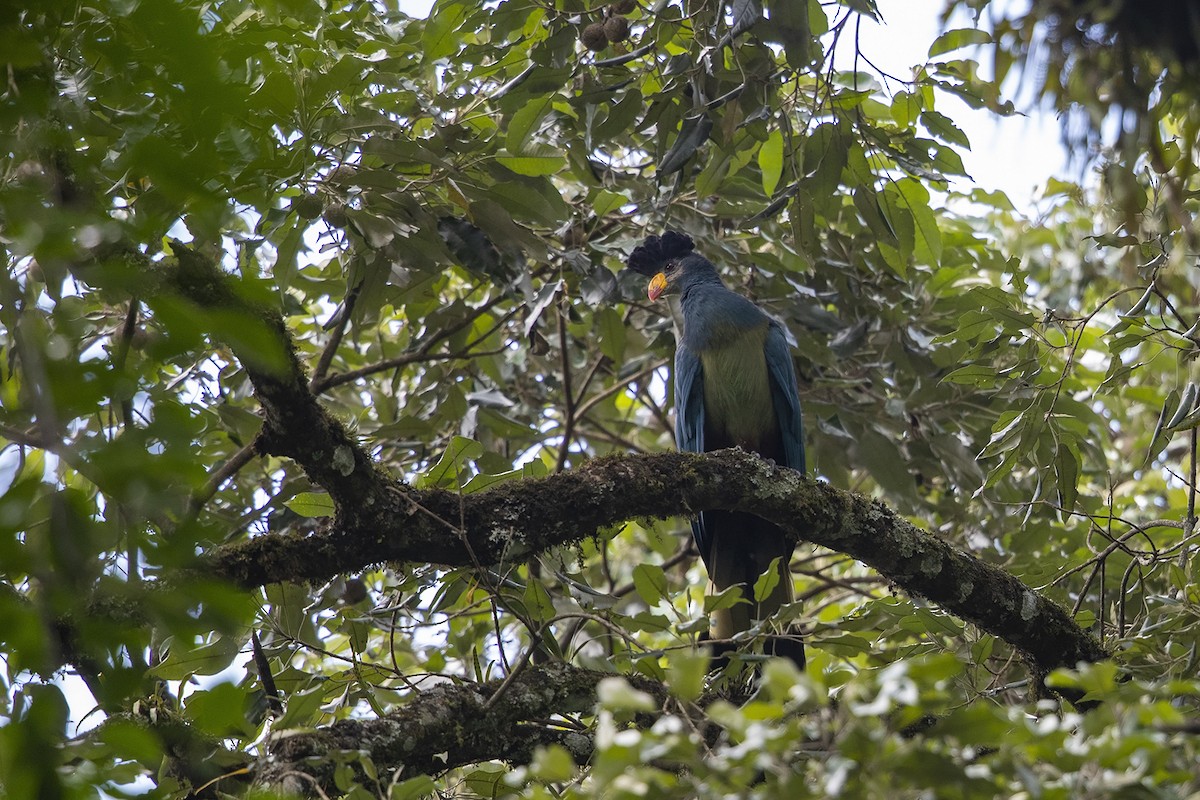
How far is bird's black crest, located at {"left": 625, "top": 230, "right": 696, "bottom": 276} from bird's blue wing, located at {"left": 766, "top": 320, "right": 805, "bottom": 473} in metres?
0.75

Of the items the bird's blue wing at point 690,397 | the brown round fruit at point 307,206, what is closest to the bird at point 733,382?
the bird's blue wing at point 690,397

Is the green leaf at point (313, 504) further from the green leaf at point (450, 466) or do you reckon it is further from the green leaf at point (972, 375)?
the green leaf at point (972, 375)

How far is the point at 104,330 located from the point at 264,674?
1.99 meters

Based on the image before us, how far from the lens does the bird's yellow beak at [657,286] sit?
5016 millimetres

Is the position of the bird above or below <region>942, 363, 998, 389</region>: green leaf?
above

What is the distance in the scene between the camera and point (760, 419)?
485 cm

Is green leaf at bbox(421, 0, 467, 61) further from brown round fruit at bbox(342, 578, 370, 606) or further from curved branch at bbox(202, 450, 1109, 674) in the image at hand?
brown round fruit at bbox(342, 578, 370, 606)

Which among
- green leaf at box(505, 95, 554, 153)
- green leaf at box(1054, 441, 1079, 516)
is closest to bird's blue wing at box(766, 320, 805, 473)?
green leaf at box(1054, 441, 1079, 516)

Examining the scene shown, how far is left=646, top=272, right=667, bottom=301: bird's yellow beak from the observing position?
5016mm

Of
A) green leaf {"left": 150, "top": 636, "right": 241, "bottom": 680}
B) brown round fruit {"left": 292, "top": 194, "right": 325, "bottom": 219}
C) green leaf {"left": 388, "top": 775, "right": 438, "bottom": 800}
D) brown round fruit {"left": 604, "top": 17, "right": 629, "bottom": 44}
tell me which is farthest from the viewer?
brown round fruit {"left": 604, "top": 17, "right": 629, "bottom": 44}

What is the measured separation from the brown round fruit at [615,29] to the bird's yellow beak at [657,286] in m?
1.45

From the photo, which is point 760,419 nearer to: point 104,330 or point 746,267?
point 746,267

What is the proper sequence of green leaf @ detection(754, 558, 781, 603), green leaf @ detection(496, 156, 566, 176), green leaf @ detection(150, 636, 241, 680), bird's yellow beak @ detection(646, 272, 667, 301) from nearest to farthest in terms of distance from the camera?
green leaf @ detection(754, 558, 781, 603) < green leaf @ detection(150, 636, 241, 680) < green leaf @ detection(496, 156, 566, 176) < bird's yellow beak @ detection(646, 272, 667, 301)

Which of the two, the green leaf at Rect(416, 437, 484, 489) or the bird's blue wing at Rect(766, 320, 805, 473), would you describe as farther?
the bird's blue wing at Rect(766, 320, 805, 473)
